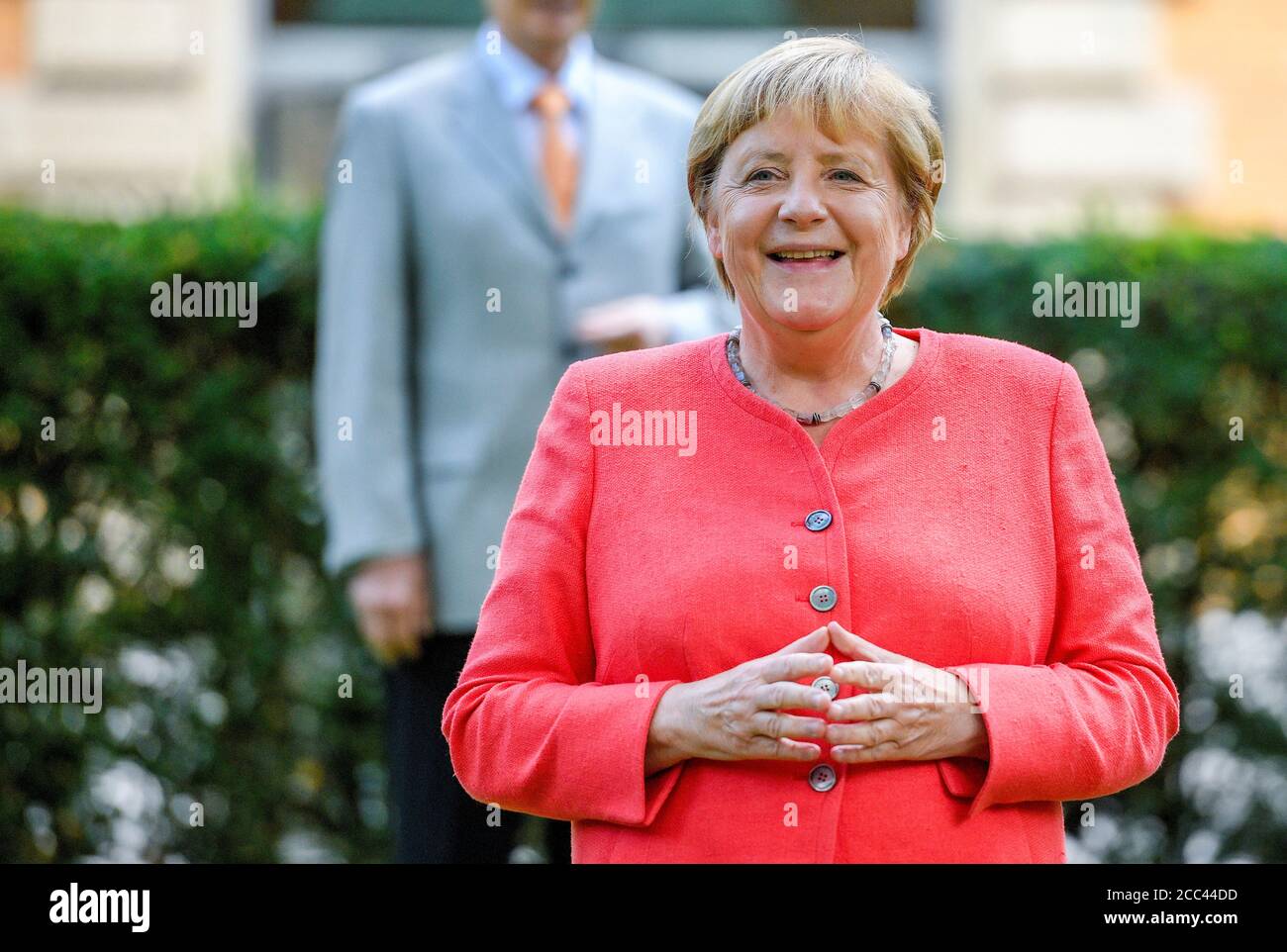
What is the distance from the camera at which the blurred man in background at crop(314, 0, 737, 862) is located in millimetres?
3750

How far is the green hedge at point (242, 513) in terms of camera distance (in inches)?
195

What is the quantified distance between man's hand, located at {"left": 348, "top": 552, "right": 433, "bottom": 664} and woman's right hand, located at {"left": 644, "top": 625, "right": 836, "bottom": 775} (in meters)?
1.51

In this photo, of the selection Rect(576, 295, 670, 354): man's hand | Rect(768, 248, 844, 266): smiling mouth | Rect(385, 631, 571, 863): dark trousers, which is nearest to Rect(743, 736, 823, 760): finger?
Rect(768, 248, 844, 266): smiling mouth

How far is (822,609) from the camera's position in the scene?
7.73ft

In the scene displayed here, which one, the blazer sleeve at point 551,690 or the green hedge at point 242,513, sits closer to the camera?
the blazer sleeve at point 551,690

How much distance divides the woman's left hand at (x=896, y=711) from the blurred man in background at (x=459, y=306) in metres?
1.49

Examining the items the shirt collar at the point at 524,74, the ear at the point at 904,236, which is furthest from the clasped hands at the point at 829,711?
the shirt collar at the point at 524,74

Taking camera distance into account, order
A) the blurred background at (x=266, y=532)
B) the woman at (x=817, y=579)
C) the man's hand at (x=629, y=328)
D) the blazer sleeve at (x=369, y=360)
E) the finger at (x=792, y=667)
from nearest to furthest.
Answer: the finger at (x=792, y=667) → the woman at (x=817, y=579) → the man's hand at (x=629, y=328) → the blazer sleeve at (x=369, y=360) → the blurred background at (x=266, y=532)

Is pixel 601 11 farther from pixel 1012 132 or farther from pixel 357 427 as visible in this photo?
pixel 357 427

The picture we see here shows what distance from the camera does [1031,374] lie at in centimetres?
253

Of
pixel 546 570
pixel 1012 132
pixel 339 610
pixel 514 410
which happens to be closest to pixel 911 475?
pixel 546 570

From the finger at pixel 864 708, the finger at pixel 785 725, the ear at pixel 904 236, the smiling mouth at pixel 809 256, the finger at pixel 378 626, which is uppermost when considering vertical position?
the ear at pixel 904 236

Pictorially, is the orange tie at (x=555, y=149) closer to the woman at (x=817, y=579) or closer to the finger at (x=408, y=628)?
the finger at (x=408, y=628)

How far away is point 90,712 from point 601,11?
168 inches
